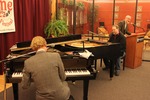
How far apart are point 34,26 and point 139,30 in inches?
223

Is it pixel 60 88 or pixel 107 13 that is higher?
pixel 107 13

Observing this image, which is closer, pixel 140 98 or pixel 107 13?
pixel 140 98

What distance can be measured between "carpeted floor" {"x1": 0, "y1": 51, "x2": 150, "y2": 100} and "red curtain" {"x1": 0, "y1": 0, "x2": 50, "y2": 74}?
1523mm

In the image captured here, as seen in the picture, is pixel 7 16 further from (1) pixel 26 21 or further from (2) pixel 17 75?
(2) pixel 17 75

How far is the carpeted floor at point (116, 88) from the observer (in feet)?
12.2

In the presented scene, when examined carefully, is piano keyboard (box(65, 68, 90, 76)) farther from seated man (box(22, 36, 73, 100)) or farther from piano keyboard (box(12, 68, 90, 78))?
seated man (box(22, 36, 73, 100))

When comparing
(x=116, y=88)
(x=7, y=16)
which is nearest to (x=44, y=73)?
(x=116, y=88)

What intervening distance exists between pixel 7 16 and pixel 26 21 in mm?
758

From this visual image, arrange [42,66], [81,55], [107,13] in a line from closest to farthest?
[42,66], [81,55], [107,13]

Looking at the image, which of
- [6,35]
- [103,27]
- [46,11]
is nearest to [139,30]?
[103,27]

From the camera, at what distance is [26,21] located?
562 cm

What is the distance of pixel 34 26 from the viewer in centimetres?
614

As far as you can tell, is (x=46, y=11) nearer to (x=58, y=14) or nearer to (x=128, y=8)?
(x=58, y=14)

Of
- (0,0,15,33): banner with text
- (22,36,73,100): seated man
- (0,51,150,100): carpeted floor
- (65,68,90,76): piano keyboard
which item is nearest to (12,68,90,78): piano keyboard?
(65,68,90,76): piano keyboard
